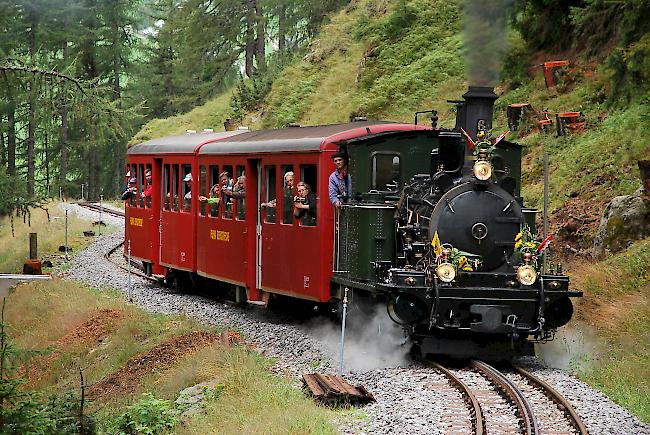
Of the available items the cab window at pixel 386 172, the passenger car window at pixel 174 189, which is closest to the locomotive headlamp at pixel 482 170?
the cab window at pixel 386 172

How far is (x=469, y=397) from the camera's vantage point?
9.74m

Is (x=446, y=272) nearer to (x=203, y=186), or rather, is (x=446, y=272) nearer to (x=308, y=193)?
(x=308, y=193)

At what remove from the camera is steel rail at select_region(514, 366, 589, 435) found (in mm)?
8852

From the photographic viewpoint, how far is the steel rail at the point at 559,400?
8.85 metres

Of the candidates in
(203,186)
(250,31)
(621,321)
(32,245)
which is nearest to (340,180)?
(621,321)

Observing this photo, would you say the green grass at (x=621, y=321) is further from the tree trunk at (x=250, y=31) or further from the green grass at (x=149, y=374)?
the tree trunk at (x=250, y=31)

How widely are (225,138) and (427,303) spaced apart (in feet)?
24.3

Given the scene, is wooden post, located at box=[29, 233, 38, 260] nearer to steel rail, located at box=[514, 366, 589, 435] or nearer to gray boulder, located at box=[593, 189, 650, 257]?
gray boulder, located at box=[593, 189, 650, 257]

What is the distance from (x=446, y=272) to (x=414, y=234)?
0.84 meters

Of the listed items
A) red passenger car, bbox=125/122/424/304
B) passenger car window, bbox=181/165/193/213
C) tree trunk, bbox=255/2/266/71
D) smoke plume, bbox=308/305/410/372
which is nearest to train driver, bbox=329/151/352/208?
red passenger car, bbox=125/122/424/304

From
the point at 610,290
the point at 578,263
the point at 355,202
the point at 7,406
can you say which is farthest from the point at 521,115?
the point at 7,406

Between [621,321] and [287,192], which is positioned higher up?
[287,192]

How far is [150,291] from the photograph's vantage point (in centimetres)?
2009

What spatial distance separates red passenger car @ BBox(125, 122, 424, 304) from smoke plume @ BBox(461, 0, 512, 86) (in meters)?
2.16
